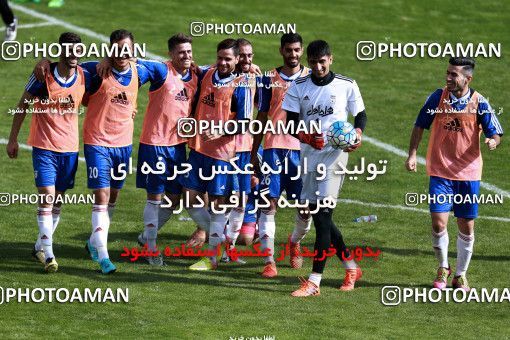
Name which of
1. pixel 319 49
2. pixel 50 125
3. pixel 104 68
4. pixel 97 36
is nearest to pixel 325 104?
pixel 319 49

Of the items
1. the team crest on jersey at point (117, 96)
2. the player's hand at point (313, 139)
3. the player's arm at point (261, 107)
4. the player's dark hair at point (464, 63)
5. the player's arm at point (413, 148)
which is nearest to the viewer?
the player's hand at point (313, 139)

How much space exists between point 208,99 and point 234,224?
171 cm

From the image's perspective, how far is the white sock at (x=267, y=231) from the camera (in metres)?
17.0

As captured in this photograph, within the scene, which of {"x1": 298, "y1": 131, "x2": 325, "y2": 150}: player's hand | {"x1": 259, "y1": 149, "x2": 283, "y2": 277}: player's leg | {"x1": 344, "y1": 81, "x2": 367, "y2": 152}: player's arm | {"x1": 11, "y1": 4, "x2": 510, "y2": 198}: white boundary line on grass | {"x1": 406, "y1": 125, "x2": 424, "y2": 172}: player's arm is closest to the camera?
{"x1": 298, "y1": 131, "x2": 325, "y2": 150}: player's hand

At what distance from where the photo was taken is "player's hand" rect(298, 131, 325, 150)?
15.6 m

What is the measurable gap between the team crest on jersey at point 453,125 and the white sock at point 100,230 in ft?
14.2

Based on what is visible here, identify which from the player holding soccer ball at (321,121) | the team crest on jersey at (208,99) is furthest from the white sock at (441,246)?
the team crest on jersey at (208,99)

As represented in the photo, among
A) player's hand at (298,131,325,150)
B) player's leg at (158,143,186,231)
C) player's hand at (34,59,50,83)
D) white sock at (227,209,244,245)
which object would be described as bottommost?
white sock at (227,209,244,245)

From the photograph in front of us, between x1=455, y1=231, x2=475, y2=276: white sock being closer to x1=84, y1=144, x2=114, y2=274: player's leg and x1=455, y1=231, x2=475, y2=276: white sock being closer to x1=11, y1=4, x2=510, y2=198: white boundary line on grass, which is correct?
x1=84, y1=144, x2=114, y2=274: player's leg

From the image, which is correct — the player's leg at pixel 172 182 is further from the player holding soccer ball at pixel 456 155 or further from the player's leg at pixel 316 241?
the player holding soccer ball at pixel 456 155

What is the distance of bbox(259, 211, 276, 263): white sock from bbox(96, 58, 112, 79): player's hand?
8.70ft

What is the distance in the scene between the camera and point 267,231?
1706 centimetres

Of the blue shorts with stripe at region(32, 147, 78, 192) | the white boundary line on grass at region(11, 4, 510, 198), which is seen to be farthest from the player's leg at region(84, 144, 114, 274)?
the white boundary line on grass at region(11, 4, 510, 198)

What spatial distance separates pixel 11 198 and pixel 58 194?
123 inches
